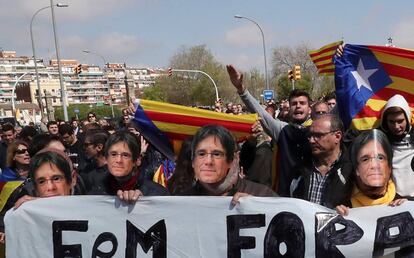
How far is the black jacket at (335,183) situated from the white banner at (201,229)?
0.65 feet

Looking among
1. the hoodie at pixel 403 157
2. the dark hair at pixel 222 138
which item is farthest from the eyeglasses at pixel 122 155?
the hoodie at pixel 403 157

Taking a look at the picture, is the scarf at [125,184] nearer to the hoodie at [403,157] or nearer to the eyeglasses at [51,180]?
the eyeglasses at [51,180]

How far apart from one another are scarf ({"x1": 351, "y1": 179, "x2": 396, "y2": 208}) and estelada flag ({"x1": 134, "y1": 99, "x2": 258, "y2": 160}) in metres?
1.67

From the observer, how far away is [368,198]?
108 inches

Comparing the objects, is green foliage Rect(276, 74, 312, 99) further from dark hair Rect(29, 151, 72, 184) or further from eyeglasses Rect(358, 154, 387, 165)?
eyeglasses Rect(358, 154, 387, 165)

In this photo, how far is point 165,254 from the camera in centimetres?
300

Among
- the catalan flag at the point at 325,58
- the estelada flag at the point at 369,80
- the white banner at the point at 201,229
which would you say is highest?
the catalan flag at the point at 325,58

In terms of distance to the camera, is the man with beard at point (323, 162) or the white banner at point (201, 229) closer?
the white banner at point (201, 229)

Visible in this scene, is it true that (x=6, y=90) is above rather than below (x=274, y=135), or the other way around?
above

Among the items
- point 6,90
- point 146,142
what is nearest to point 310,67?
point 146,142

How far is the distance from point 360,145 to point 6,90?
145031 mm

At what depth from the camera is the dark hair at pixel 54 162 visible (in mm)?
3143

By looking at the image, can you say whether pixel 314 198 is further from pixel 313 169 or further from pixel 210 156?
pixel 210 156

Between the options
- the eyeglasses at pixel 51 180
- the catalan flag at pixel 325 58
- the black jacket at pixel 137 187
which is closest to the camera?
the eyeglasses at pixel 51 180
